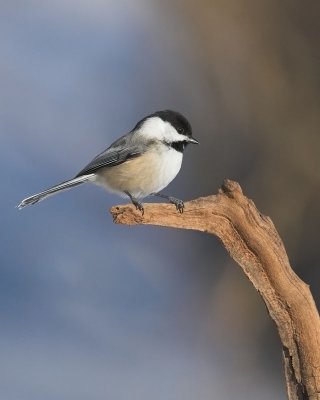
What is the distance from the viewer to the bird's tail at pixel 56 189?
188cm

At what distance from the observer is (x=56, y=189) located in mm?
1943

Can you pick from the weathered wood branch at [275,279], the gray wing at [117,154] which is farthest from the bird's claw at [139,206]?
the gray wing at [117,154]

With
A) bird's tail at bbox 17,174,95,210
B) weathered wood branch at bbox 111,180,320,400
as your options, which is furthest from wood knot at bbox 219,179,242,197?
bird's tail at bbox 17,174,95,210

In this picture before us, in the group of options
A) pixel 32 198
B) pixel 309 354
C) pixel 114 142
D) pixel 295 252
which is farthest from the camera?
pixel 295 252

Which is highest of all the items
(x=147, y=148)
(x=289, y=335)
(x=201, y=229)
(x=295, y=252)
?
(x=147, y=148)

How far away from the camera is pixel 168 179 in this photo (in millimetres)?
1928

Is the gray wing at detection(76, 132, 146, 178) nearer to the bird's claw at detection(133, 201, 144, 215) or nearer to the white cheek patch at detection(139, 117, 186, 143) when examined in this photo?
the white cheek patch at detection(139, 117, 186, 143)

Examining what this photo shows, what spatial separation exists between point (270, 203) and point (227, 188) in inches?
61.4

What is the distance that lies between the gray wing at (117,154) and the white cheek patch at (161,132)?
41 mm

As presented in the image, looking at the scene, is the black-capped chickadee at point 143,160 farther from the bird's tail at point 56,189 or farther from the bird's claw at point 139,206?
the bird's claw at point 139,206

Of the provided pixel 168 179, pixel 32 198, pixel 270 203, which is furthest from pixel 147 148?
pixel 270 203

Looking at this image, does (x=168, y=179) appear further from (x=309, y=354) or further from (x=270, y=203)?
(x=270, y=203)

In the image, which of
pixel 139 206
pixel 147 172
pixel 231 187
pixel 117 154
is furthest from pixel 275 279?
pixel 117 154

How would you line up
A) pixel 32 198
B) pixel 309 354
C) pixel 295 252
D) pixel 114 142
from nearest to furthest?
1. pixel 309 354
2. pixel 32 198
3. pixel 114 142
4. pixel 295 252
